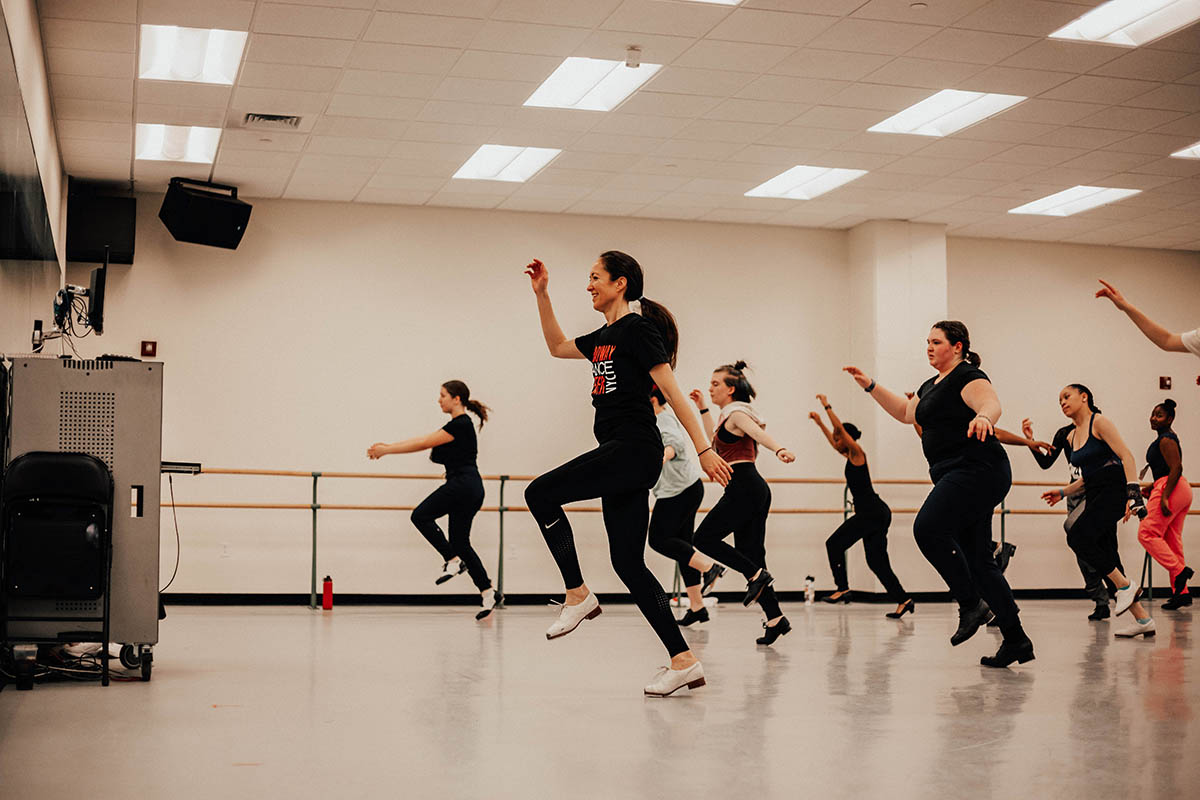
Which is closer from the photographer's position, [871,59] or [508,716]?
[508,716]

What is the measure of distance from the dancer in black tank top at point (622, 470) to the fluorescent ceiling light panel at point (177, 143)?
4.96 m

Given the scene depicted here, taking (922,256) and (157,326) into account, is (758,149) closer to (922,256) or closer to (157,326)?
(922,256)

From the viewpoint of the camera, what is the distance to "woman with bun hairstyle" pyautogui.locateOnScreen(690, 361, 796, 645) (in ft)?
19.7

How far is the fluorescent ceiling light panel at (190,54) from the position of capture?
6.54 meters

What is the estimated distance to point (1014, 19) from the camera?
20.0 ft

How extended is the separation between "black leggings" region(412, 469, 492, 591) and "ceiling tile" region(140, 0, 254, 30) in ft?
10.1

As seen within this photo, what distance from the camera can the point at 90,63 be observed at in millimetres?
6711

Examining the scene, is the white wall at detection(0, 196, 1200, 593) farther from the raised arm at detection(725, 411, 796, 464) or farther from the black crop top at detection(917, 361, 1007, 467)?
the black crop top at detection(917, 361, 1007, 467)

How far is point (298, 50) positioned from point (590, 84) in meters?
1.78

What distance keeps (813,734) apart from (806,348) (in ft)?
25.9

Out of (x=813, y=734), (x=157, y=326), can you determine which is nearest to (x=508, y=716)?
(x=813, y=734)

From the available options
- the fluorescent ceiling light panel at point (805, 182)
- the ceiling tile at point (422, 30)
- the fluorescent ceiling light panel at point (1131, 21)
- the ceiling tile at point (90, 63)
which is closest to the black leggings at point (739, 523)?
the ceiling tile at point (422, 30)

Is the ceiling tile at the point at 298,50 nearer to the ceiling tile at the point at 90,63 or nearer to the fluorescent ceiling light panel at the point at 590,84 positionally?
the ceiling tile at the point at 90,63

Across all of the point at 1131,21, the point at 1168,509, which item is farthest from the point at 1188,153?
the point at 1131,21
